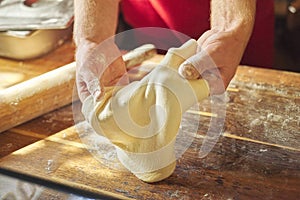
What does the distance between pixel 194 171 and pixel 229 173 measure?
0.17 ft

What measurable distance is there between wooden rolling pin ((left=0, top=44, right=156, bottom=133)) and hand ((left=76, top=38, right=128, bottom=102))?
0.14 m

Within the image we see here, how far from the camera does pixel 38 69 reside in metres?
1.05

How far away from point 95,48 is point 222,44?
0.20m

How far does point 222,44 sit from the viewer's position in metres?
0.71

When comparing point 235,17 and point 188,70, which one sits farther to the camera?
point 235,17

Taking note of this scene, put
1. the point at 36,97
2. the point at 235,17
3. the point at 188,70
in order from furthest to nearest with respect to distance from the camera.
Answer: the point at 36,97
the point at 235,17
the point at 188,70

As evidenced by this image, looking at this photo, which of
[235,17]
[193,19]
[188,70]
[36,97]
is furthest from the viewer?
[193,19]

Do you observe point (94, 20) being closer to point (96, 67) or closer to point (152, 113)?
point (96, 67)

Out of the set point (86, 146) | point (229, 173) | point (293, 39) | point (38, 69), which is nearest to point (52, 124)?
point (86, 146)

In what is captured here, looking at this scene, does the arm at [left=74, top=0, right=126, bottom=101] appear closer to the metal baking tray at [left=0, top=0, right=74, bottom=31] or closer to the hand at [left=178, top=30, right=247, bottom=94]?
the hand at [left=178, top=30, right=247, bottom=94]

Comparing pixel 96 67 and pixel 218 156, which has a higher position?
pixel 96 67

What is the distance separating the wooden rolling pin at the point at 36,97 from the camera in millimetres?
852

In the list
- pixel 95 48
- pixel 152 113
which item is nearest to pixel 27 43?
pixel 95 48

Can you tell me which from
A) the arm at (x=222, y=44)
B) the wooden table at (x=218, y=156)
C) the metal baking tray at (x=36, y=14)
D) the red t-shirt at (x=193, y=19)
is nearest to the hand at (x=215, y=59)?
the arm at (x=222, y=44)
